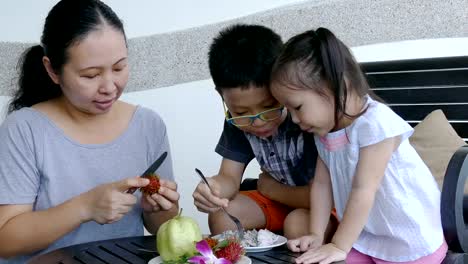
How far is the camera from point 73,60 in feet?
5.98

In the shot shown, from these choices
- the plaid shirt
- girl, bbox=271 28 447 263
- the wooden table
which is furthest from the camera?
the plaid shirt

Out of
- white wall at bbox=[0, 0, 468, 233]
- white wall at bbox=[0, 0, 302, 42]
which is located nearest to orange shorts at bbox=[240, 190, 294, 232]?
white wall at bbox=[0, 0, 468, 233]

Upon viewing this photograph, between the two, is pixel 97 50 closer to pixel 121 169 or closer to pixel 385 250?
A: pixel 121 169

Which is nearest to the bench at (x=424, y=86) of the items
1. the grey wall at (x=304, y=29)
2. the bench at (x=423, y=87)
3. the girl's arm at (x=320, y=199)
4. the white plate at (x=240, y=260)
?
the bench at (x=423, y=87)

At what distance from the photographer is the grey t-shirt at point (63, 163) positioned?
1.88 meters

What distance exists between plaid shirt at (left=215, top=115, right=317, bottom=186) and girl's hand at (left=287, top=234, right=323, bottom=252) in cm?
26

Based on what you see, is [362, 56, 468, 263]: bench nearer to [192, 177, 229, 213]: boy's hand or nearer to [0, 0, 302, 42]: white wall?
[0, 0, 302, 42]: white wall

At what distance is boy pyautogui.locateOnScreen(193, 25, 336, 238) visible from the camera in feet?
6.08

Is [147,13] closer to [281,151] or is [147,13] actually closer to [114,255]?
[281,151]

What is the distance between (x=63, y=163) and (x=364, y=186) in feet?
2.60

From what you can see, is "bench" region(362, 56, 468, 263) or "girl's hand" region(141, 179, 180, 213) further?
"bench" region(362, 56, 468, 263)

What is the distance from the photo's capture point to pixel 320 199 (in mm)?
1918

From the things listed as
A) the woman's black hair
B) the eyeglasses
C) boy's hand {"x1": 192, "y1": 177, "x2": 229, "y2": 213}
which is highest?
the woman's black hair

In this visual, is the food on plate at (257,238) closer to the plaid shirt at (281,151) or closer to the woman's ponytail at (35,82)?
the plaid shirt at (281,151)
